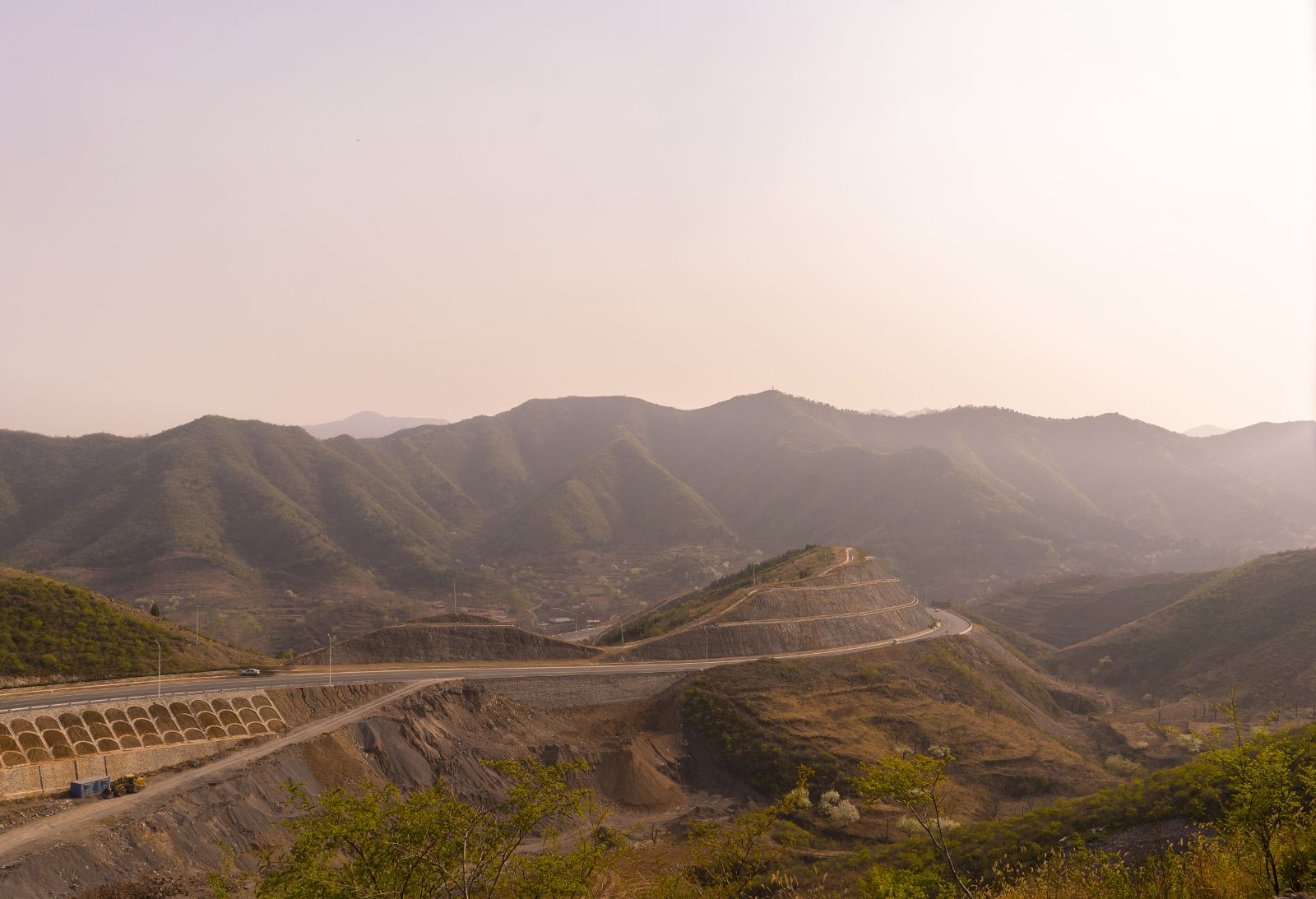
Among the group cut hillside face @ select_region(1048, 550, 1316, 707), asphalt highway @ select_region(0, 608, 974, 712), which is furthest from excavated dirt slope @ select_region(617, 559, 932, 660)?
cut hillside face @ select_region(1048, 550, 1316, 707)

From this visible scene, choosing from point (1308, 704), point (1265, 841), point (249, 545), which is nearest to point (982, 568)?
point (1308, 704)

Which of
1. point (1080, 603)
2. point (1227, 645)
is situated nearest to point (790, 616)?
point (1227, 645)

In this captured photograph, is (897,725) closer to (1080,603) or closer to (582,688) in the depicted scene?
(582,688)

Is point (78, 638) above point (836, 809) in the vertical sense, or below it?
above

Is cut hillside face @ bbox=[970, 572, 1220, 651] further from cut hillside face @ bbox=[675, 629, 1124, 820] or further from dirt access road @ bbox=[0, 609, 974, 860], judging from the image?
cut hillside face @ bbox=[675, 629, 1124, 820]

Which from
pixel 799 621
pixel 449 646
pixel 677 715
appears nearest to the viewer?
pixel 677 715

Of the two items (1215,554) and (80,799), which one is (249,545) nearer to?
(80,799)
